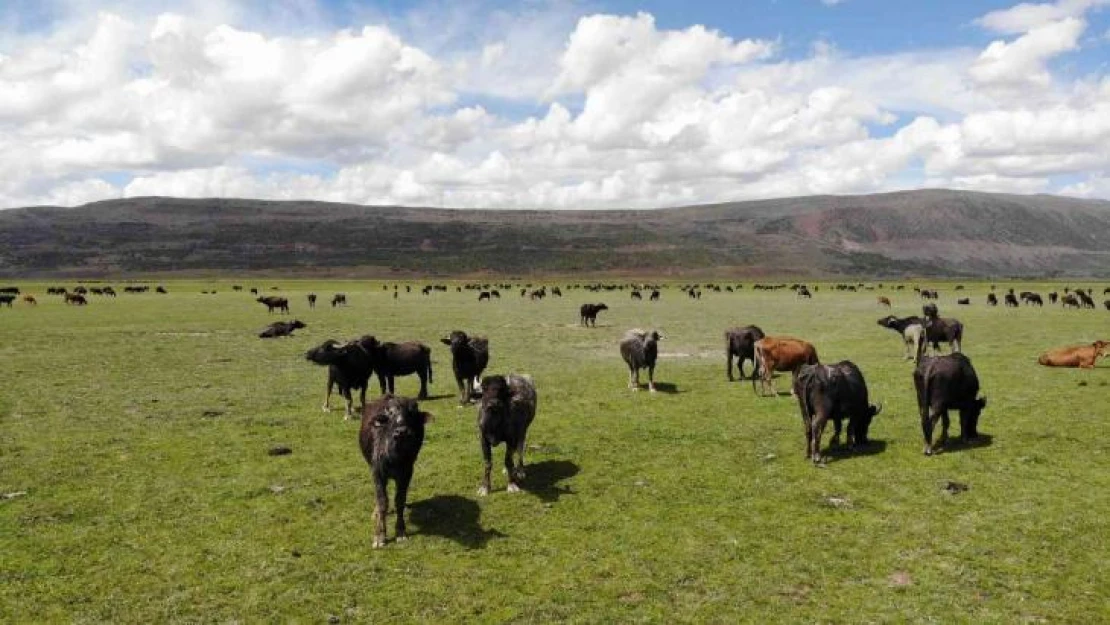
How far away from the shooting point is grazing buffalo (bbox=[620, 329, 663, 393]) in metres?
21.9

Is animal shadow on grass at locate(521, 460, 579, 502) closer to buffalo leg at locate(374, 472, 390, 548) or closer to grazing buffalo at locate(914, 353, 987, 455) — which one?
buffalo leg at locate(374, 472, 390, 548)

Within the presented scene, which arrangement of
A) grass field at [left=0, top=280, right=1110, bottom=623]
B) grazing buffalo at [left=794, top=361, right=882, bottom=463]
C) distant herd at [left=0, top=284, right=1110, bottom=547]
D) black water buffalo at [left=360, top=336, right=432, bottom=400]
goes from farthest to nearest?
black water buffalo at [left=360, top=336, right=432, bottom=400]
grazing buffalo at [left=794, top=361, right=882, bottom=463]
distant herd at [left=0, top=284, right=1110, bottom=547]
grass field at [left=0, top=280, right=1110, bottom=623]

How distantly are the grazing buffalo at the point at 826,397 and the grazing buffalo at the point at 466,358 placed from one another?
30.4 ft

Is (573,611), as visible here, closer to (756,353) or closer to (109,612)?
(109,612)

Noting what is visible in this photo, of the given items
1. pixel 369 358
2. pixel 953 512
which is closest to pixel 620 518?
pixel 953 512

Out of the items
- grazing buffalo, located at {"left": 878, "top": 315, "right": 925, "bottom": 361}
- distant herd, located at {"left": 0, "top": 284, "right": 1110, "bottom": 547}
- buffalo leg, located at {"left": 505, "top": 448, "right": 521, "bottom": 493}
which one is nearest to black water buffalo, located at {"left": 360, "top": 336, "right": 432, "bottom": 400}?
distant herd, located at {"left": 0, "top": 284, "right": 1110, "bottom": 547}

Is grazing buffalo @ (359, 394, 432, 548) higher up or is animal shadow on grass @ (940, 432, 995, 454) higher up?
grazing buffalo @ (359, 394, 432, 548)

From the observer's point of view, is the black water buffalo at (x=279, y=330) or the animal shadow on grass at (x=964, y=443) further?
the black water buffalo at (x=279, y=330)

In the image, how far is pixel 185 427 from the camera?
17469 mm

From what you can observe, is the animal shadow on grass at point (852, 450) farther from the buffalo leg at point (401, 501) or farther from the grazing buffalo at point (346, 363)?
the grazing buffalo at point (346, 363)

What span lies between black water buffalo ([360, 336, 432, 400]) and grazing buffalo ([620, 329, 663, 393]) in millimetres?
6304

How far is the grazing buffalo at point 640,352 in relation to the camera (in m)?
21.9

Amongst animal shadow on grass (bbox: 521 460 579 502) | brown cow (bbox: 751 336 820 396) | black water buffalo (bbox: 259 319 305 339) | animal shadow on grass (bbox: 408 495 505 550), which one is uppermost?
brown cow (bbox: 751 336 820 396)

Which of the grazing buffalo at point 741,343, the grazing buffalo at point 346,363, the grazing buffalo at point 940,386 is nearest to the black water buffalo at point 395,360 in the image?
the grazing buffalo at point 346,363
